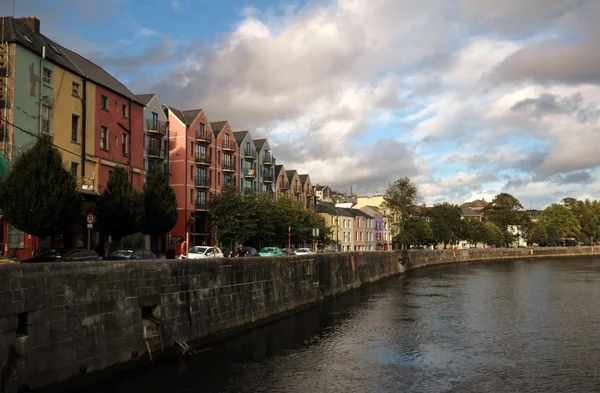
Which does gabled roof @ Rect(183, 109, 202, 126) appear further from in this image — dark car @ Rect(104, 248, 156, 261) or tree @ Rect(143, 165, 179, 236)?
dark car @ Rect(104, 248, 156, 261)

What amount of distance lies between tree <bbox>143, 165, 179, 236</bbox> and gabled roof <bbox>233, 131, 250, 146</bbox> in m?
35.6

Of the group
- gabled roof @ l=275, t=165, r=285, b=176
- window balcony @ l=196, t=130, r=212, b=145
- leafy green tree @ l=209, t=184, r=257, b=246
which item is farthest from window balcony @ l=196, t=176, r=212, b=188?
gabled roof @ l=275, t=165, r=285, b=176

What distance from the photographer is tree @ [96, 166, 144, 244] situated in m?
39.3

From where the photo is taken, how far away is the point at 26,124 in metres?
38.1

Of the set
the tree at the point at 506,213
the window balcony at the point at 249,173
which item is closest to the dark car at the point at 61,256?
the window balcony at the point at 249,173

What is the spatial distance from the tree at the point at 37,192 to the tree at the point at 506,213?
138564 millimetres

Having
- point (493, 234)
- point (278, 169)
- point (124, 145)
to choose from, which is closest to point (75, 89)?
point (124, 145)

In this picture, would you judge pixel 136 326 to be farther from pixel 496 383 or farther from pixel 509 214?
pixel 509 214

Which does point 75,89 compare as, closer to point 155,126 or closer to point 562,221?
point 155,126

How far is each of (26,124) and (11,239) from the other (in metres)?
8.12

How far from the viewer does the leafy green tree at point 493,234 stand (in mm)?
137000

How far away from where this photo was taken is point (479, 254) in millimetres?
120500

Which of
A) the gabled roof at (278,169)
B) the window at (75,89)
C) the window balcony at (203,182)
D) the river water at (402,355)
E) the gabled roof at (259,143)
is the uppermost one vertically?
the gabled roof at (259,143)

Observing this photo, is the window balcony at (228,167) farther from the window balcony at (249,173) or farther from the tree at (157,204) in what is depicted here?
the tree at (157,204)
